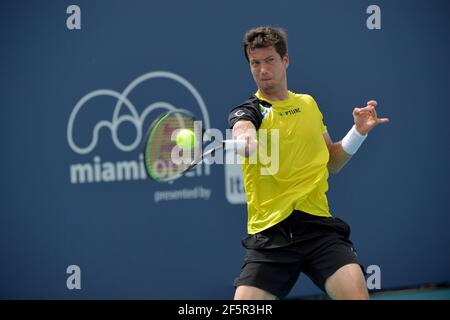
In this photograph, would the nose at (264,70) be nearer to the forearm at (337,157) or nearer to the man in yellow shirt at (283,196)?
the man in yellow shirt at (283,196)

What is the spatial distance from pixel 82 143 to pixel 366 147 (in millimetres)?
2161

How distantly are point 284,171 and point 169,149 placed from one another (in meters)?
0.58

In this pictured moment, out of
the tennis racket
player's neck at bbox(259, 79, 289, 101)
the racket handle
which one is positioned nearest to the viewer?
the racket handle

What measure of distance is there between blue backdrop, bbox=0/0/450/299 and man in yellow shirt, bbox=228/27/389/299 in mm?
1845

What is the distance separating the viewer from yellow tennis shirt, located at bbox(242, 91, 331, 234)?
412cm

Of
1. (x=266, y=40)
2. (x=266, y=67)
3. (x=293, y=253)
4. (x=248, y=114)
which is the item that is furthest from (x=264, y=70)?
(x=293, y=253)

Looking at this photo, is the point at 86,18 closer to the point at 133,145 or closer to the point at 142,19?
the point at 142,19

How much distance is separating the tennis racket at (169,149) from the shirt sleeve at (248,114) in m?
0.17

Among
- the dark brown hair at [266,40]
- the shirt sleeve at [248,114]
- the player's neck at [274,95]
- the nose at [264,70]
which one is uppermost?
the dark brown hair at [266,40]

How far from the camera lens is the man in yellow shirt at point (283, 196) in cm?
402

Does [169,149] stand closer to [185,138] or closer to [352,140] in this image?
[185,138]

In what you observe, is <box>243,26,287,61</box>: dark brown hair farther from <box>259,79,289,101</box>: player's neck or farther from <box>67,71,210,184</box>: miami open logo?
<box>67,71,210,184</box>: miami open logo

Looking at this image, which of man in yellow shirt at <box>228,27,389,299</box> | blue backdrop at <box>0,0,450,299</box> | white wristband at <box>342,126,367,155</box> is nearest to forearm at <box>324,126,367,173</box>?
white wristband at <box>342,126,367,155</box>

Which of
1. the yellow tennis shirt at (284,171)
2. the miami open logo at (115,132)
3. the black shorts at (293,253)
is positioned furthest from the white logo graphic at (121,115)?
the black shorts at (293,253)
